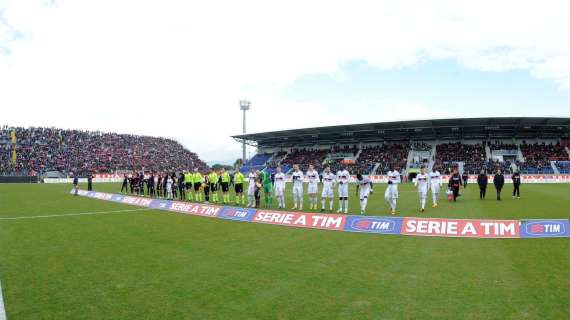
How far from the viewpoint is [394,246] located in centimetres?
1021

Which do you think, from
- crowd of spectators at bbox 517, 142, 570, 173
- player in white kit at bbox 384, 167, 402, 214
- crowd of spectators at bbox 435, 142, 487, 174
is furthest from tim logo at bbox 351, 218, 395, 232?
crowd of spectators at bbox 517, 142, 570, 173

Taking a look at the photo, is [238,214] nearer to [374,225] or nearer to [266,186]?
[266,186]

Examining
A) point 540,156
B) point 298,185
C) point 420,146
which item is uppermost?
point 420,146

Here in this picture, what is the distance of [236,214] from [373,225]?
612 centimetres

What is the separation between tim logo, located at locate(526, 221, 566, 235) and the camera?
1102 centimetres

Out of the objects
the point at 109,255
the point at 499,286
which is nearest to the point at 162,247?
the point at 109,255

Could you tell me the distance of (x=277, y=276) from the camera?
24.2 ft

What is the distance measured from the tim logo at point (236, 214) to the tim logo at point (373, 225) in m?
4.76

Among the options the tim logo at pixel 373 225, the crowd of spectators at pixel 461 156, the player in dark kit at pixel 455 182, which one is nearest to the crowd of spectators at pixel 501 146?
the crowd of spectators at pixel 461 156

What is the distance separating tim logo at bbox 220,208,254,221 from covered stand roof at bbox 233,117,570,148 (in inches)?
1707

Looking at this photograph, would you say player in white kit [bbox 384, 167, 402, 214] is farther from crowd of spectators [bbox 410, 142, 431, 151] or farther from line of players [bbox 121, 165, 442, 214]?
crowd of spectators [bbox 410, 142, 431, 151]

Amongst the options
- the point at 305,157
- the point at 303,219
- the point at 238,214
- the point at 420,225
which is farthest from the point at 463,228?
the point at 305,157

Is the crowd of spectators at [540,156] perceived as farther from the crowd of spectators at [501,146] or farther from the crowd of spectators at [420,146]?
the crowd of spectators at [420,146]

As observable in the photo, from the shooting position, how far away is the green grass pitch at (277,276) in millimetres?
5633
